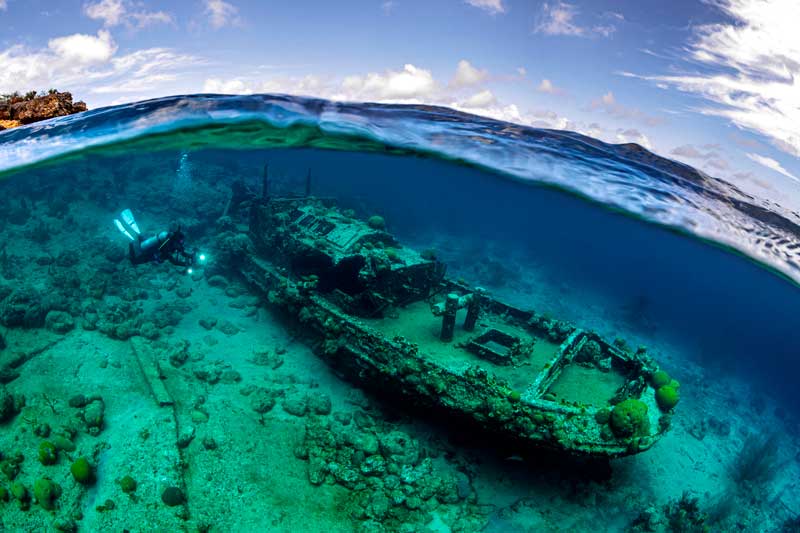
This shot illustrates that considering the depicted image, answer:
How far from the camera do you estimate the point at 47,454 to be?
763 cm

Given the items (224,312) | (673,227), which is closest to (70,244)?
(224,312)

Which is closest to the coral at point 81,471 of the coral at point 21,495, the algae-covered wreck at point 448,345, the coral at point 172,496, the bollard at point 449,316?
the coral at point 21,495

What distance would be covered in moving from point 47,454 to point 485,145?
44.2ft

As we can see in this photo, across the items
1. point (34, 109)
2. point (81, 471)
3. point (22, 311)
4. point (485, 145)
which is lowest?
point (81, 471)

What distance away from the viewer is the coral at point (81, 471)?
23.8ft

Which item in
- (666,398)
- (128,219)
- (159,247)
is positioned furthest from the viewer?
(128,219)

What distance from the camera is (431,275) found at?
12844 mm

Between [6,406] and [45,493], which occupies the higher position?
[6,406]

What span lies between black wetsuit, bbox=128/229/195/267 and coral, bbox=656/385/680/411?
1318 cm

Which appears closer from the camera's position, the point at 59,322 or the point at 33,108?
the point at 33,108

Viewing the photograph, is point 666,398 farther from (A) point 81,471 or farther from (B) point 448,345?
(A) point 81,471

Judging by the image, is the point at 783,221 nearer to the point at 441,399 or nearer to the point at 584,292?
the point at 441,399

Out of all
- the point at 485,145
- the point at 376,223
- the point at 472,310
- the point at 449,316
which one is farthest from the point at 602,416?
the point at 376,223

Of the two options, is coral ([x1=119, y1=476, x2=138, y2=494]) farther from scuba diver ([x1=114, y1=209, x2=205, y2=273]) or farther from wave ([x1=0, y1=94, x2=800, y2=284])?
wave ([x1=0, y1=94, x2=800, y2=284])
